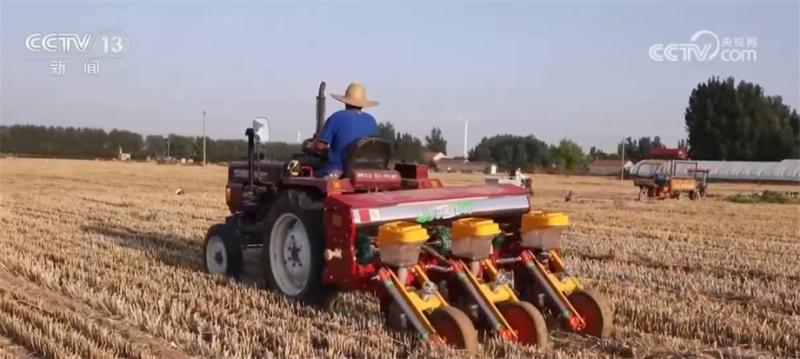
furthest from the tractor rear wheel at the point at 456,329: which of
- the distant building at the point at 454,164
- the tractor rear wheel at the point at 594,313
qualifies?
the distant building at the point at 454,164

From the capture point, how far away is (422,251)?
5992 millimetres

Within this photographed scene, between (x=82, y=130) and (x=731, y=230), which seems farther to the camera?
(x=82, y=130)

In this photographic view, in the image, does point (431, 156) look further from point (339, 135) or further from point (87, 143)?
point (87, 143)

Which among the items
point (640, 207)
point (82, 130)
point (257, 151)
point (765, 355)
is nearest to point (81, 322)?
point (257, 151)

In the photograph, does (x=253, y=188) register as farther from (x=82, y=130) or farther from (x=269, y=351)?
(x=82, y=130)

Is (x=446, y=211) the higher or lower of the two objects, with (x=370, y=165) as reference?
lower

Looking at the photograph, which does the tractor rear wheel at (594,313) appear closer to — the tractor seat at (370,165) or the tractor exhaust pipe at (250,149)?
the tractor seat at (370,165)

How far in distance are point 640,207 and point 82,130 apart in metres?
56.5

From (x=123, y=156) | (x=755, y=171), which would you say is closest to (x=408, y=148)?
(x=755, y=171)

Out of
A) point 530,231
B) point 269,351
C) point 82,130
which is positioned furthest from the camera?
point 82,130

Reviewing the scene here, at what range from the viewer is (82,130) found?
221 feet

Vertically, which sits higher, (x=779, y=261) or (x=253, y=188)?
(x=253, y=188)

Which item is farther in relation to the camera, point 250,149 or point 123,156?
point 123,156

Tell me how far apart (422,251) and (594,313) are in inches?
50.8
